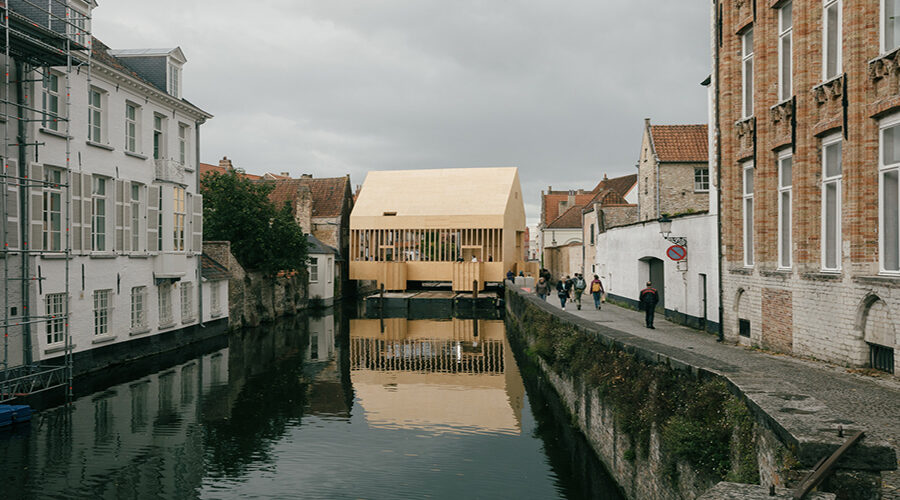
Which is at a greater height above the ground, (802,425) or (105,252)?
(105,252)

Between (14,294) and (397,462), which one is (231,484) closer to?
(397,462)

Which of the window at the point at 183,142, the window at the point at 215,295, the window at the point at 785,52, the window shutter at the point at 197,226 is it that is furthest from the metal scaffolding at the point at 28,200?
the window at the point at 785,52

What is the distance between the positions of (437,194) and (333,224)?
28.9ft

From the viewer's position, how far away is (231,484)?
32.9 feet

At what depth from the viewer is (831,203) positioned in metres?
11.1

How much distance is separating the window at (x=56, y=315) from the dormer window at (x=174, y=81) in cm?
898

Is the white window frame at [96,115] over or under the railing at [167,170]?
over

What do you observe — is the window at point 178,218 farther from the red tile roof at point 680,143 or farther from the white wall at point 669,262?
the red tile roof at point 680,143

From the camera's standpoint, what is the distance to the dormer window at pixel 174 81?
74.8 ft

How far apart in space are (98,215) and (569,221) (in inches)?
1993

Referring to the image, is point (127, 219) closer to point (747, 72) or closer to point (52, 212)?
point (52, 212)

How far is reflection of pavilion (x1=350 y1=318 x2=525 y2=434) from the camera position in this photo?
559 inches

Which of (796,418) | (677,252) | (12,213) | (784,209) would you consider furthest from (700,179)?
(796,418)

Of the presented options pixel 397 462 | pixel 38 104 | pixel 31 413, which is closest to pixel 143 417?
pixel 31 413
